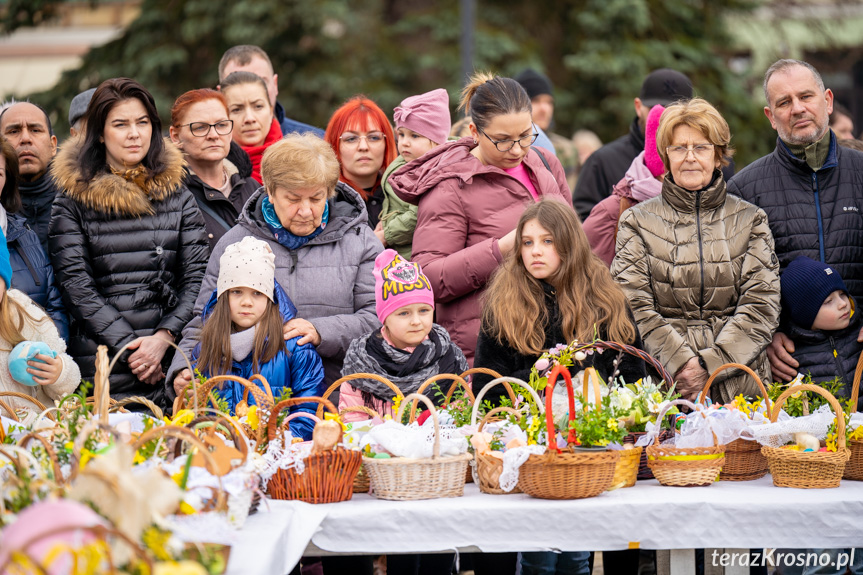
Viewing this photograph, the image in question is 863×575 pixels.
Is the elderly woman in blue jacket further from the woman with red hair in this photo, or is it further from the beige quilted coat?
the beige quilted coat

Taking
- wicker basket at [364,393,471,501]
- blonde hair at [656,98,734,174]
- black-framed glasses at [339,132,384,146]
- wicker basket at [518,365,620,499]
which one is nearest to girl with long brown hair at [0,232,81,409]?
wicker basket at [364,393,471,501]

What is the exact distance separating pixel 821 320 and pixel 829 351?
152mm

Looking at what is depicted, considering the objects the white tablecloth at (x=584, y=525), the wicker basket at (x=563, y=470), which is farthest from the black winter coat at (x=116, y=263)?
the wicker basket at (x=563, y=470)

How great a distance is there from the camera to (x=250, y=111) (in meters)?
5.52

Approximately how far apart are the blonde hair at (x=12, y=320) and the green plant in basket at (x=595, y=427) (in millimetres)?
2371

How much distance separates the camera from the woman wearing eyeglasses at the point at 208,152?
16.1 ft

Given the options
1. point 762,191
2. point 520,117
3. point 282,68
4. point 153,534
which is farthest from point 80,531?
point 282,68

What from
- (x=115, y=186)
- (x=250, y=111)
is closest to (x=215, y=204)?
(x=115, y=186)

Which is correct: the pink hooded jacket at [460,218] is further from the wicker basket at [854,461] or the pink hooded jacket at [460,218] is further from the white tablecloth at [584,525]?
the wicker basket at [854,461]

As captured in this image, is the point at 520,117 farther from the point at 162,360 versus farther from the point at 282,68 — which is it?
the point at 282,68

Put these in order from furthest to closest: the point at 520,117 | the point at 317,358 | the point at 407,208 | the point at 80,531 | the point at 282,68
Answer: the point at 282,68, the point at 407,208, the point at 520,117, the point at 317,358, the point at 80,531

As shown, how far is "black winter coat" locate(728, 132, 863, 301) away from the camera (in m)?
4.46

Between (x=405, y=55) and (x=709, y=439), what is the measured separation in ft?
31.5

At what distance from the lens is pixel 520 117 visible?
4.39 m
